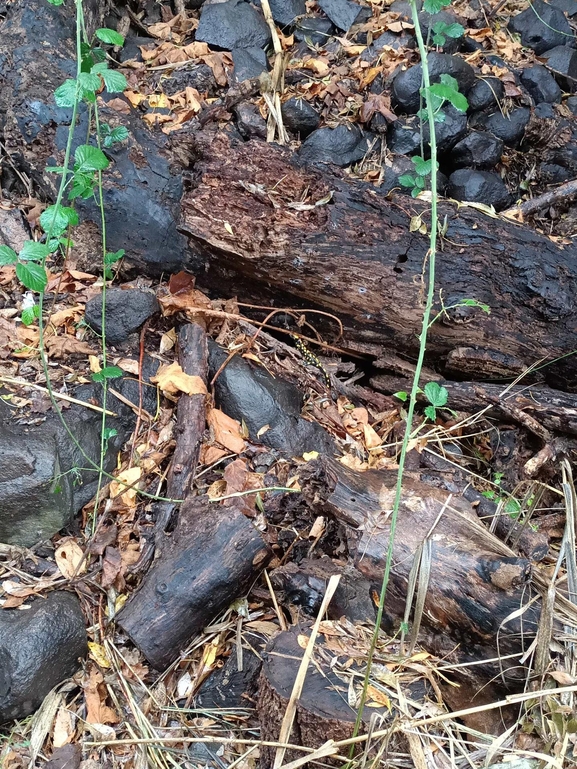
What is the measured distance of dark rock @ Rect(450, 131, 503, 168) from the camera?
369 cm

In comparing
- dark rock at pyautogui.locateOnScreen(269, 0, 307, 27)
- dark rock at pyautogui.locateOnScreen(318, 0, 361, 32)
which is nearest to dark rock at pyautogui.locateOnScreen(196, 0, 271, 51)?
dark rock at pyautogui.locateOnScreen(269, 0, 307, 27)

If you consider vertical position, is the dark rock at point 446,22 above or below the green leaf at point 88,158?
above

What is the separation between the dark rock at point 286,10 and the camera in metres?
4.42

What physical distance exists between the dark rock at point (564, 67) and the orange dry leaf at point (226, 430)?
146 inches

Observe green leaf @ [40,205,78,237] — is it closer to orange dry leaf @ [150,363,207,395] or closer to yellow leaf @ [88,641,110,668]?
orange dry leaf @ [150,363,207,395]

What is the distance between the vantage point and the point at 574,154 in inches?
151

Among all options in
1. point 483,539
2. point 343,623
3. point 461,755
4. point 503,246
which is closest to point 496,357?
point 503,246

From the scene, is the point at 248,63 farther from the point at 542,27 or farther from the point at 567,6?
the point at 567,6

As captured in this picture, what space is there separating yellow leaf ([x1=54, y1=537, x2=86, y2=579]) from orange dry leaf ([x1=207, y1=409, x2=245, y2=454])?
72cm

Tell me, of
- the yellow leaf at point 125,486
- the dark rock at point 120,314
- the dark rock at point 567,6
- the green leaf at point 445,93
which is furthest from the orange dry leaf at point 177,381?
the dark rock at point 567,6

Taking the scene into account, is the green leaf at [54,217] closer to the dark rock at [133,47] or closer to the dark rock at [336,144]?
the dark rock at [336,144]

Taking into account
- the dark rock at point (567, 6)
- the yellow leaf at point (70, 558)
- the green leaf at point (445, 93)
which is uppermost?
the dark rock at point (567, 6)

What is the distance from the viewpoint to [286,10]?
4.43 meters

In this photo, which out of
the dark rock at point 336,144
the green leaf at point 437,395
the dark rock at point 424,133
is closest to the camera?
the green leaf at point 437,395
